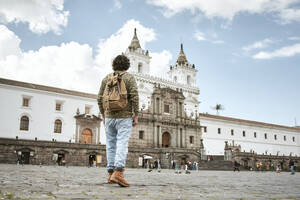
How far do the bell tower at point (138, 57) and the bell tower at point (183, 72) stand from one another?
7.23m

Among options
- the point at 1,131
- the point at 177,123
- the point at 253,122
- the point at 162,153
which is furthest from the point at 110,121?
the point at 253,122

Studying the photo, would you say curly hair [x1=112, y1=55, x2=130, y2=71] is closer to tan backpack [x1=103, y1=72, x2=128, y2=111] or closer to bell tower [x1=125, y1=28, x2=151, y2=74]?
tan backpack [x1=103, y1=72, x2=128, y2=111]

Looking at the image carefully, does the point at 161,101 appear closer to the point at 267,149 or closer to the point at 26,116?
the point at 26,116

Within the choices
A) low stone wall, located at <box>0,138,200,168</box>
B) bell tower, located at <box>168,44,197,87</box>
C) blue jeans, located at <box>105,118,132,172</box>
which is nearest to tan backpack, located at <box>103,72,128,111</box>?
blue jeans, located at <box>105,118,132,172</box>

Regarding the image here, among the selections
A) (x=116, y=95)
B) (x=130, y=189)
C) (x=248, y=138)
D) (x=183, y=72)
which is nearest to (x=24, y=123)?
(x=183, y=72)

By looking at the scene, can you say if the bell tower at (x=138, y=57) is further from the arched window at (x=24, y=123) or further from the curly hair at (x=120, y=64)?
the curly hair at (x=120, y=64)

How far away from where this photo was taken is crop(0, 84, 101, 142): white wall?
31.0 meters

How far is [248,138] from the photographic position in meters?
51.8

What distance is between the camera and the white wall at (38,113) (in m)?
31.0

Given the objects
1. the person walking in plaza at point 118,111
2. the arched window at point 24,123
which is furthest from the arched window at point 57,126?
the person walking in plaza at point 118,111

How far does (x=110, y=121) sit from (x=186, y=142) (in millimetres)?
39001

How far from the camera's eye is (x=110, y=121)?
537 cm

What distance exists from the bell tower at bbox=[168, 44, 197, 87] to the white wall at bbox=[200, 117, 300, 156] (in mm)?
6826

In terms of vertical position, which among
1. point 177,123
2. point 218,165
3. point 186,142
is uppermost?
point 177,123
